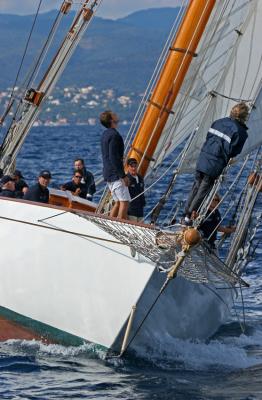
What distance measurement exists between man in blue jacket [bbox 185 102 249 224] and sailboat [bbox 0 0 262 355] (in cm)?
17

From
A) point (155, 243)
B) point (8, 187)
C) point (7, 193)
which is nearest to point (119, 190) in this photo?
point (155, 243)

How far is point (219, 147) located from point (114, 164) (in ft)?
3.64

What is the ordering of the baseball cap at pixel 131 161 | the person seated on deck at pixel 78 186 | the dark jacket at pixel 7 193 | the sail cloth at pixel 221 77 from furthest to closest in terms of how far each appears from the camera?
the person seated on deck at pixel 78 186, the sail cloth at pixel 221 77, the dark jacket at pixel 7 193, the baseball cap at pixel 131 161

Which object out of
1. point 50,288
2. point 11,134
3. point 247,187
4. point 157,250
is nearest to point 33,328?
point 50,288

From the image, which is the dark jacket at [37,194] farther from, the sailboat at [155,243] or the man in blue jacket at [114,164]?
the man in blue jacket at [114,164]

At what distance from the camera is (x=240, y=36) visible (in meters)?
15.4

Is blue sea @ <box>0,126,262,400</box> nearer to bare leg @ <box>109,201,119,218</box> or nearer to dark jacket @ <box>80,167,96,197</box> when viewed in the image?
bare leg @ <box>109,201,119,218</box>

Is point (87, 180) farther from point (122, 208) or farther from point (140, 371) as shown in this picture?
point (140, 371)

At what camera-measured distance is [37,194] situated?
13.9 meters

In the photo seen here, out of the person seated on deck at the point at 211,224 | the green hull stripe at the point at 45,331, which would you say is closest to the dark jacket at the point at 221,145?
the person seated on deck at the point at 211,224

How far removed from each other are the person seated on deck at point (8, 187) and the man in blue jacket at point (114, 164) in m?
1.56

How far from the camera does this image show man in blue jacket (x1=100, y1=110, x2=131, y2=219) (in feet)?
42.1

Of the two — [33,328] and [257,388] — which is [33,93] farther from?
[257,388]

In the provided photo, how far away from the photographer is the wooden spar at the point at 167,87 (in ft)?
48.6
